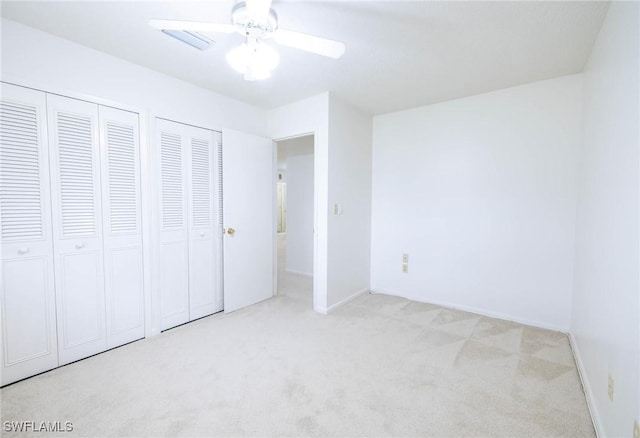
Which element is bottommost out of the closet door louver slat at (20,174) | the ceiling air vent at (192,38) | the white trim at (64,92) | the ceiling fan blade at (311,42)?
the closet door louver slat at (20,174)

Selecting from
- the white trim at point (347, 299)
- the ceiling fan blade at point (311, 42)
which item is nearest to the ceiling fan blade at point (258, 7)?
the ceiling fan blade at point (311, 42)

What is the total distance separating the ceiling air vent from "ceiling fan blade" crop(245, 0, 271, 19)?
757 mm

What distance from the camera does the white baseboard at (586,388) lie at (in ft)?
4.89

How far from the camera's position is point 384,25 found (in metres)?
1.82

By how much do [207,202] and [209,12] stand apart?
1.76 m

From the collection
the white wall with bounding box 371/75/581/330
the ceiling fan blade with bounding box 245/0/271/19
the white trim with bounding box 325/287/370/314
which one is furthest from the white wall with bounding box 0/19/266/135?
the white trim with bounding box 325/287/370/314

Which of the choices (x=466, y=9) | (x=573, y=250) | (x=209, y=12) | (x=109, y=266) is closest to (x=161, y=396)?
(x=109, y=266)

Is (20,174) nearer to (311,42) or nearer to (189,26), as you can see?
(189,26)

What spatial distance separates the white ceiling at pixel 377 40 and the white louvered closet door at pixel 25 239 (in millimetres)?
652

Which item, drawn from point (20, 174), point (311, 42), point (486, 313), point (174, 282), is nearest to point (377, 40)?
point (311, 42)

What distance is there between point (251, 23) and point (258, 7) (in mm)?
87

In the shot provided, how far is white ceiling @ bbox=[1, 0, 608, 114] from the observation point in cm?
167

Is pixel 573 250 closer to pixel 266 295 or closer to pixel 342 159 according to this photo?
pixel 342 159

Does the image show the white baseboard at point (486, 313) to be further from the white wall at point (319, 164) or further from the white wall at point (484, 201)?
the white wall at point (319, 164)
